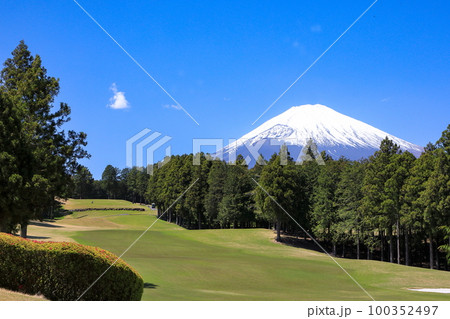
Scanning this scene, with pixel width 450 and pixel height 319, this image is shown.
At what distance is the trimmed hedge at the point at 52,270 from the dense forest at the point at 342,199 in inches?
603

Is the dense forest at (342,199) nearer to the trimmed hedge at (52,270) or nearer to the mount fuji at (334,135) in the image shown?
the trimmed hedge at (52,270)

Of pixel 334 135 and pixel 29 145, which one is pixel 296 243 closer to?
pixel 29 145

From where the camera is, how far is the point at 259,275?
109 ft

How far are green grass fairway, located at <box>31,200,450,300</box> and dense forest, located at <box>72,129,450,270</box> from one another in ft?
26.9

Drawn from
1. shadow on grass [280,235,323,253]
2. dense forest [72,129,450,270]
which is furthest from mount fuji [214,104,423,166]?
shadow on grass [280,235,323,253]

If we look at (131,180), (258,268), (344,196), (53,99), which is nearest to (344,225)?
(344,196)

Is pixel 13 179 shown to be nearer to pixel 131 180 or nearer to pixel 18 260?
pixel 18 260

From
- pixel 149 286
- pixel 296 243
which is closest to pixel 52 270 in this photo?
pixel 149 286

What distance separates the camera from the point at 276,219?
62.3 m

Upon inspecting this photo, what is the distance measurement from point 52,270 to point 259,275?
73.5 feet

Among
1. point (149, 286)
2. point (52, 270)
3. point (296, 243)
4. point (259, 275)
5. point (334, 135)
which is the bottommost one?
point (296, 243)

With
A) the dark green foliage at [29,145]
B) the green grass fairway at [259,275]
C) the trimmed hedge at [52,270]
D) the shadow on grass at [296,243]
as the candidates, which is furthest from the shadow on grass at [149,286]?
the shadow on grass at [296,243]

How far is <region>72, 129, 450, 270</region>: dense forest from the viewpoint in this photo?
156 feet

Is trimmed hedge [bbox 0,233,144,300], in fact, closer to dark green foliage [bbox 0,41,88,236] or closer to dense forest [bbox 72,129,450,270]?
dark green foliage [bbox 0,41,88,236]
